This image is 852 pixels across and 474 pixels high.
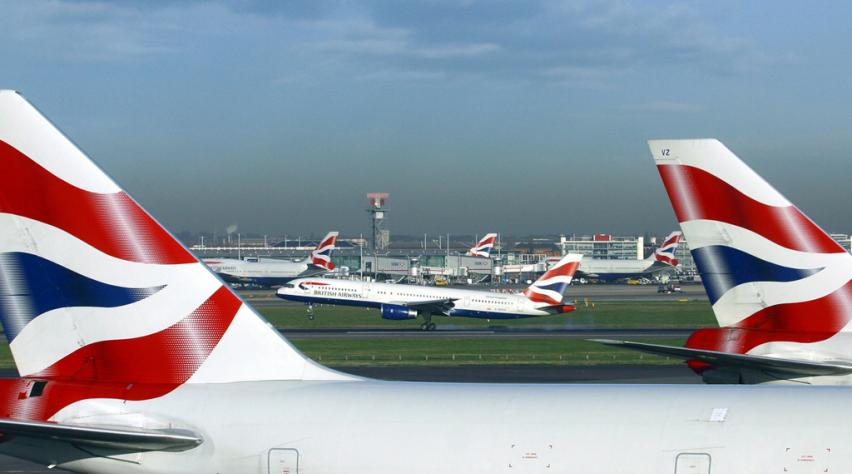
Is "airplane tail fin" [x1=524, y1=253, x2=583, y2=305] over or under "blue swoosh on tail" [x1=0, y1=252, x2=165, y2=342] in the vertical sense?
under

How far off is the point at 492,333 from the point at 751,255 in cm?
5064

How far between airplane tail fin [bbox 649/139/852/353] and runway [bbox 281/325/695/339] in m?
42.4

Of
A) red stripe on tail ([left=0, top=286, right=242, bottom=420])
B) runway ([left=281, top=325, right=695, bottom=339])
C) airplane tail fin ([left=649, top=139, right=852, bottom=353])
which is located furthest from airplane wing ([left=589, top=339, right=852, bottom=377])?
runway ([left=281, top=325, right=695, bottom=339])

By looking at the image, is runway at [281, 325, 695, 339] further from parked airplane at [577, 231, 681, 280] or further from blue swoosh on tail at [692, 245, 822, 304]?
parked airplane at [577, 231, 681, 280]

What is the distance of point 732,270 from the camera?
59.7ft

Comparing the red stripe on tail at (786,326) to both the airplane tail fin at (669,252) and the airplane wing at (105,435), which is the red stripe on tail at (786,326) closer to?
the airplane wing at (105,435)

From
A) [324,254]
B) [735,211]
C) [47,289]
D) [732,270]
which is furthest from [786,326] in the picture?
[324,254]

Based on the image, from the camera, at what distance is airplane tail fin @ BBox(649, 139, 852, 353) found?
17.5 metres

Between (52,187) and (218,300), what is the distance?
233 centimetres

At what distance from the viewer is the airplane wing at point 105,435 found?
10227 millimetres

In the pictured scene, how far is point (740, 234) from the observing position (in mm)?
18141

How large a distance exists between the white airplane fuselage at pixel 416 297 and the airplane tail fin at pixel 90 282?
6683cm

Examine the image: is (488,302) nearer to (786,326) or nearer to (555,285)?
(555,285)

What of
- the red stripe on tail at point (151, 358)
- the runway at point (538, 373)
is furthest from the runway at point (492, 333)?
the red stripe on tail at point (151, 358)
